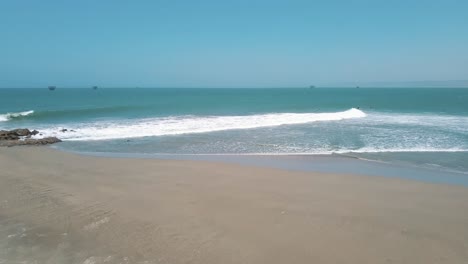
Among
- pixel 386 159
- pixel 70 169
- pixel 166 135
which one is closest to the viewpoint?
pixel 70 169

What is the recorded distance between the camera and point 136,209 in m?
6.08

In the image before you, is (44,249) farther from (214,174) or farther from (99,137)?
(99,137)

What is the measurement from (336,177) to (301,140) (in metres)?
6.65

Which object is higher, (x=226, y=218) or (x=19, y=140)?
(x=19, y=140)

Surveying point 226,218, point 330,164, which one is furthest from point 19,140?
point 330,164

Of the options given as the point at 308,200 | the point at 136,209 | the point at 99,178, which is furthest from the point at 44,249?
the point at 308,200

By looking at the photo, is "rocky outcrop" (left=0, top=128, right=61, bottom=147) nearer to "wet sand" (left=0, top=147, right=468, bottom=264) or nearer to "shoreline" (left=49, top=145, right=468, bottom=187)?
"shoreline" (left=49, top=145, right=468, bottom=187)

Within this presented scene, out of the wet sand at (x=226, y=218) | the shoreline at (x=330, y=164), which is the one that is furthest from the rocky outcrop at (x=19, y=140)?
the wet sand at (x=226, y=218)

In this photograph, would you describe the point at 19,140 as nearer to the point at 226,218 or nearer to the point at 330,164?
the point at 226,218

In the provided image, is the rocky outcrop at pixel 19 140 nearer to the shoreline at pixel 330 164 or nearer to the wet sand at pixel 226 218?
the shoreline at pixel 330 164

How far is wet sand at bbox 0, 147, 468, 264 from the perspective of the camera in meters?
4.46

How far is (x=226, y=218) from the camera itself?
570 centimetres

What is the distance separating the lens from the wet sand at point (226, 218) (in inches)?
175

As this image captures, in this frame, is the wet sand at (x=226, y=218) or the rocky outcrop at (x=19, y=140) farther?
the rocky outcrop at (x=19, y=140)
